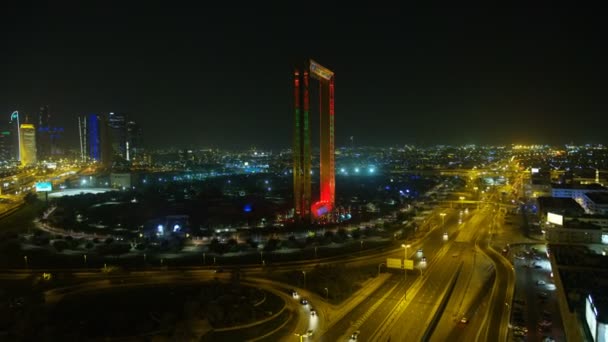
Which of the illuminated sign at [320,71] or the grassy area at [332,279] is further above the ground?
the illuminated sign at [320,71]

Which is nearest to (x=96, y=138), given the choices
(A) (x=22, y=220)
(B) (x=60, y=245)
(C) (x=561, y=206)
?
(A) (x=22, y=220)

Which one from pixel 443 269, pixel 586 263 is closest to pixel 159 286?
pixel 443 269

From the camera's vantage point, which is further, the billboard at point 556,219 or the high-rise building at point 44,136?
the high-rise building at point 44,136

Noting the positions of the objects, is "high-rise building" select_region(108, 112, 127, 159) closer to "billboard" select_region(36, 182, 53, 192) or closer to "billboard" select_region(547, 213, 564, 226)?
"billboard" select_region(36, 182, 53, 192)

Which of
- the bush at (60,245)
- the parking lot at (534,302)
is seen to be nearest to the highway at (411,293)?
the parking lot at (534,302)

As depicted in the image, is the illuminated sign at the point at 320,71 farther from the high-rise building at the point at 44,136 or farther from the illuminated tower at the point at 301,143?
the high-rise building at the point at 44,136

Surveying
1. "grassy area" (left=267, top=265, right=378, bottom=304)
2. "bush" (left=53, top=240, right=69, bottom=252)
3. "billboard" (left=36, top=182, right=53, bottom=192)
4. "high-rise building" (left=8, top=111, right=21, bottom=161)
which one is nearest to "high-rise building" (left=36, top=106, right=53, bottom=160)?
"high-rise building" (left=8, top=111, right=21, bottom=161)

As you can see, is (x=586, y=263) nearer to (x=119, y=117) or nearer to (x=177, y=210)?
(x=177, y=210)
